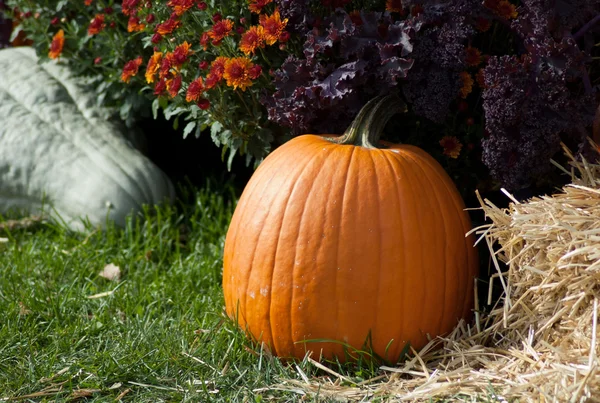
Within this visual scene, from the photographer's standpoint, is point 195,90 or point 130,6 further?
point 130,6

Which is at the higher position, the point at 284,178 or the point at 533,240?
the point at 284,178

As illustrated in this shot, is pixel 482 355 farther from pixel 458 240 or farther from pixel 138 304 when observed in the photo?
pixel 138 304

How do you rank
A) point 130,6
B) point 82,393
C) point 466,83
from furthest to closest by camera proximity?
1. point 130,6
2. point 466,83
3. point 82,393

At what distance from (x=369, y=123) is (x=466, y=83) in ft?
1.14

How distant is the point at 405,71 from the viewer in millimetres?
2172

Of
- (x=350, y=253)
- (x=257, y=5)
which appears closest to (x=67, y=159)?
(x=257, y=5)

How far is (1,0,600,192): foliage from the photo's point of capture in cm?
212

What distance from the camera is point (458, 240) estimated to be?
2.15m

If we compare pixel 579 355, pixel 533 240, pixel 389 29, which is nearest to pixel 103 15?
pixel 389 29

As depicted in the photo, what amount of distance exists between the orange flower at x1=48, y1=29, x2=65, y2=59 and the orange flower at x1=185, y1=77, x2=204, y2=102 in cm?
105

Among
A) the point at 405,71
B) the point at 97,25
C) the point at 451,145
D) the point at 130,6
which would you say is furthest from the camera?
the point at 97,25

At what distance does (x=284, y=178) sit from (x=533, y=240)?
73 cm

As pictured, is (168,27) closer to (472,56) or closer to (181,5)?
(181,5)

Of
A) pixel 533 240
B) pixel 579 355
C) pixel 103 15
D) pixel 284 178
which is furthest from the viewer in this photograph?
pixel 103 15
